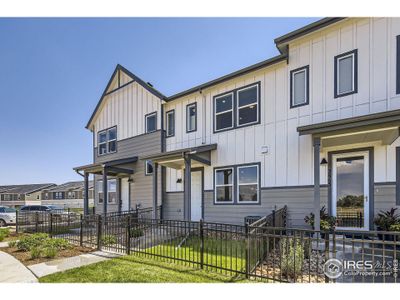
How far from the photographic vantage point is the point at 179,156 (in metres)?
10.2

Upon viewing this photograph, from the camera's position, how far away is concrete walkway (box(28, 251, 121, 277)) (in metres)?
6.08

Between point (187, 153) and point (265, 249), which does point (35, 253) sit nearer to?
point (187, 153)

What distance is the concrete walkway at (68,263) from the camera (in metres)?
6.08

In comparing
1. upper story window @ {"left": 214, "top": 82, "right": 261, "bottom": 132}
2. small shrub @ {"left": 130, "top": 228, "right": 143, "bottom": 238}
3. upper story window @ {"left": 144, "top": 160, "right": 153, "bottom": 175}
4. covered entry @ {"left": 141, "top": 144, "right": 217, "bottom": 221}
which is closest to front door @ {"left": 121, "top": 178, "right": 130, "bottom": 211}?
upper story window @ {"left": 144, "top": 160, "right": 153, "bottom": 175}

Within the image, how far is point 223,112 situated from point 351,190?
5357mm

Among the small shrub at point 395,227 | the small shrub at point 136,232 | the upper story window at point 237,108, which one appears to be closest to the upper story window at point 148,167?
the upper story window at point 237,108

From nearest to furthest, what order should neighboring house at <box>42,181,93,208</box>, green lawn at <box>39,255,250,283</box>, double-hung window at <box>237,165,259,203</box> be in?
green lawn at <box>39,255,250,283</box>, double-hung window at <box>237,165,259,203</box>, neighboring house at <box>42,181,93,208</box>

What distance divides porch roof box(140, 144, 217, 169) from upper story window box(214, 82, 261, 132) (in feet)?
3.41

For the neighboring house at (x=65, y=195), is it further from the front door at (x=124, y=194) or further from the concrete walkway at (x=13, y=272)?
the concrete walkway at (x=13, y=272)

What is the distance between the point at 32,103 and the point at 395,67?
1727cm

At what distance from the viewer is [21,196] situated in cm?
5528

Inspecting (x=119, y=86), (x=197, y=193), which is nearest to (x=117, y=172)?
(x=197, y=193)

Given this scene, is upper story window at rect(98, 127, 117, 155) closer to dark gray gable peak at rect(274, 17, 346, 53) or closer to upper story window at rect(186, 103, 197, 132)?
upper story window at rect(186, 103, 197, 132)
